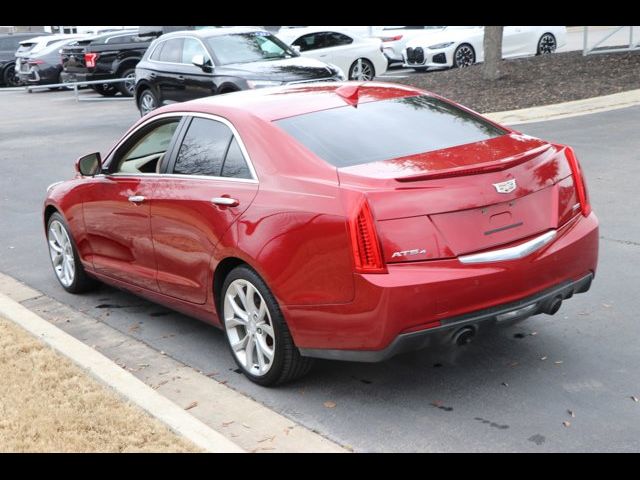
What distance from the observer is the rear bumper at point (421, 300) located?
4.70 metres

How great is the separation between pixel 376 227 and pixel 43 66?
93.8ft

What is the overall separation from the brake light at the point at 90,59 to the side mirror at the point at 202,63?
10.6m

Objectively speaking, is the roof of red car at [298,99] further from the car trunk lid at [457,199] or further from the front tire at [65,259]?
the front tire at [65,259]

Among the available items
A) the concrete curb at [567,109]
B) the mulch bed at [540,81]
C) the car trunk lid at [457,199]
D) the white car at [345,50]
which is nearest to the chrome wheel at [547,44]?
the mulch bed at [540,81]

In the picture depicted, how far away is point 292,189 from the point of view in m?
5.20

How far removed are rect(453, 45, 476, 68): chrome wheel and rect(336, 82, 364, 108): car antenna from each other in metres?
18.0

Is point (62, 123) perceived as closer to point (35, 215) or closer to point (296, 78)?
point (296, 78)

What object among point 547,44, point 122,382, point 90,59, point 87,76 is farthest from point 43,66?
point 122,382

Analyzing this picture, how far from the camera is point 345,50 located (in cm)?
2198

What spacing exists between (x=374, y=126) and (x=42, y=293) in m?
3.65

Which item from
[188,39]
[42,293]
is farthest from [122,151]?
[188,39]

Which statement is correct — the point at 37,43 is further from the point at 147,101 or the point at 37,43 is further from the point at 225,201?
the point at 225,201

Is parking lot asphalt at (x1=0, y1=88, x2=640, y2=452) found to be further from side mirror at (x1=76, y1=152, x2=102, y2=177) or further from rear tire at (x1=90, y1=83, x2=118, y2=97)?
rear tire at (x1=90, y1=83, x2=118, y2=97)

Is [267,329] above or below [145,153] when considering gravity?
below
